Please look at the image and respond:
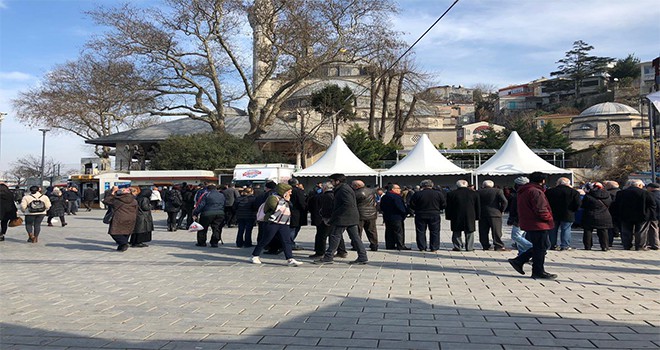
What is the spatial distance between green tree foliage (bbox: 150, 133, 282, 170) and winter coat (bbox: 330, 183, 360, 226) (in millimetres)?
28445

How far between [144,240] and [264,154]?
30.5 m

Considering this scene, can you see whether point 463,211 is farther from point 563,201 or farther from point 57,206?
point 57,206

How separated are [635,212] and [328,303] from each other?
807cm

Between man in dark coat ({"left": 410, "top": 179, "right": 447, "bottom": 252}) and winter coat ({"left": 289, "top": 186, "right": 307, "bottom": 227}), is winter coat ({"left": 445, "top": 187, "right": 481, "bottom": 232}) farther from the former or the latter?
winter coat ({"left": 289, "top": 186, "right": 307, "bottom": 227})

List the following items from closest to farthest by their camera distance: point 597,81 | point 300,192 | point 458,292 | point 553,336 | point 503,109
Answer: point 553,336
point 458,292
point 300,192
point 597,81
point 503,109

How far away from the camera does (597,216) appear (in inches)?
452

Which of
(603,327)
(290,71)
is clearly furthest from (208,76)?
(603,327)

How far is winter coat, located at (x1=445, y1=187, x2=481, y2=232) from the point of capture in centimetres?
1158

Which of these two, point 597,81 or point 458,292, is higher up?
point 597,81

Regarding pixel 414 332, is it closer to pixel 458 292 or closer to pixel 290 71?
pixel 458 292

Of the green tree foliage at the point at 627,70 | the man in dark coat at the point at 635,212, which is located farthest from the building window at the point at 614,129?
the man in dark coat at the point at 635,212

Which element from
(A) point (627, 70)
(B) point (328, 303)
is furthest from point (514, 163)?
(A) point (627, 70)

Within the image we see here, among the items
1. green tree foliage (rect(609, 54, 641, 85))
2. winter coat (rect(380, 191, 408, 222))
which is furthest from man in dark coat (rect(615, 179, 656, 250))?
green tree foliage (rect(609, 54, 641, 85))

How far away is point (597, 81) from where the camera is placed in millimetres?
86312
